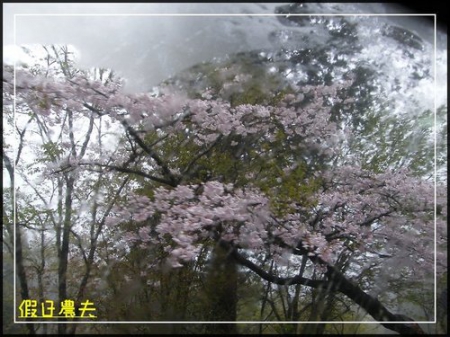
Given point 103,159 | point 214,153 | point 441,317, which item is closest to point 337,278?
point 441,317

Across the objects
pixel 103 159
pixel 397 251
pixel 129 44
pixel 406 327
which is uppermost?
pixel 129 44

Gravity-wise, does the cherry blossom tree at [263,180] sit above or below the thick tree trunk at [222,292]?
above

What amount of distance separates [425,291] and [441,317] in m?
0.26

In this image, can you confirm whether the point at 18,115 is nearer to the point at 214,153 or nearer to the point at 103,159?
the point at 103,159

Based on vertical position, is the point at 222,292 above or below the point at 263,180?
below

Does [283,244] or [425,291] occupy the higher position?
[283,244]

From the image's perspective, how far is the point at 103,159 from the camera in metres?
3.62

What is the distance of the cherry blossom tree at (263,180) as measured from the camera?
138 inches

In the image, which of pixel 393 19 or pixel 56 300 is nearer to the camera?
pixel 56 300

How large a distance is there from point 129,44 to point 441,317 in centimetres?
322

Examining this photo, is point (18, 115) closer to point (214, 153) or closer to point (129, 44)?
point (129, 44)

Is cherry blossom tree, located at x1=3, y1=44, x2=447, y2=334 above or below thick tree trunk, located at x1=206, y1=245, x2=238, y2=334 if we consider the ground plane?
above

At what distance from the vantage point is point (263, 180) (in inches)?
142

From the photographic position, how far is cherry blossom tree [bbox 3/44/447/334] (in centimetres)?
351
